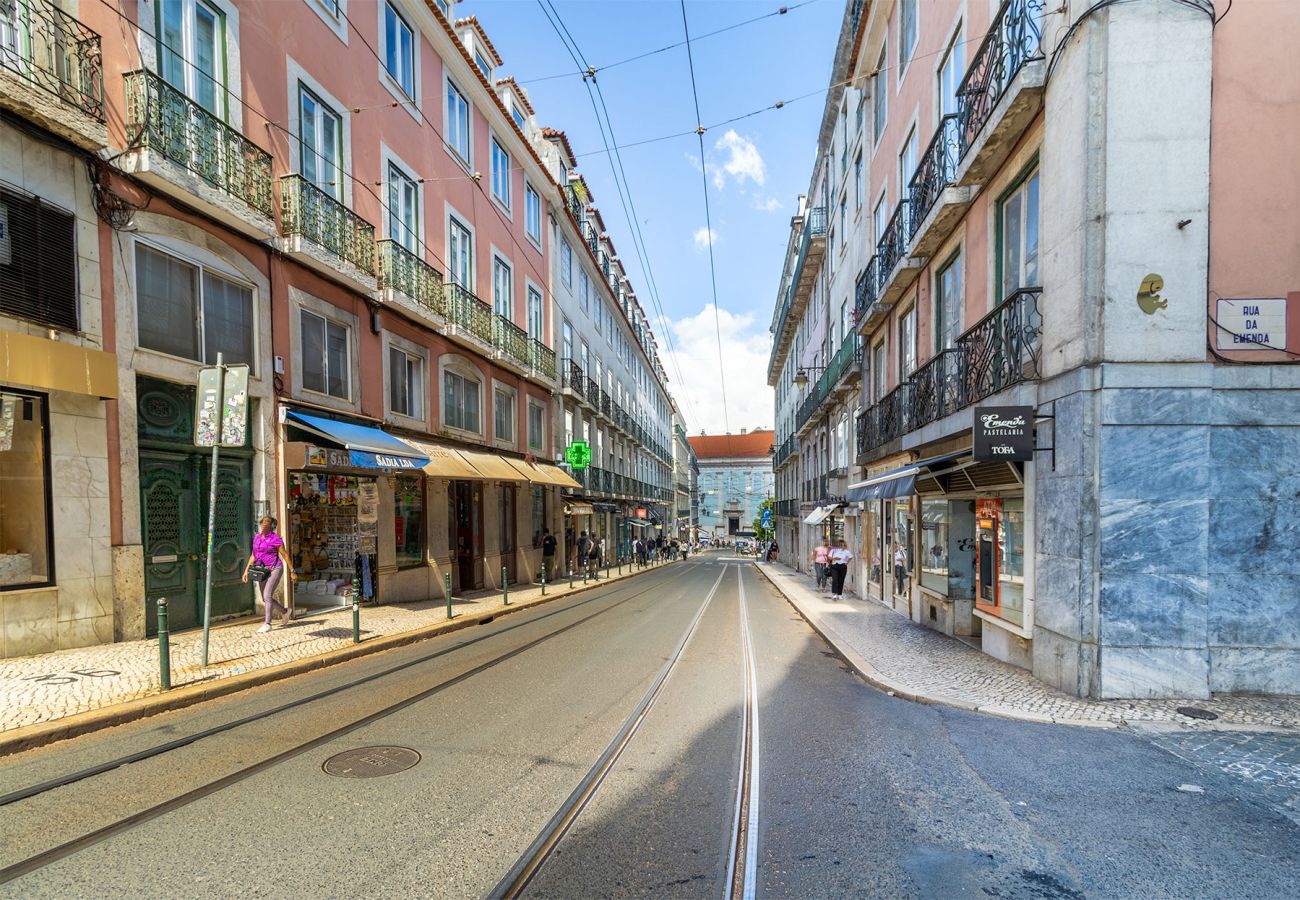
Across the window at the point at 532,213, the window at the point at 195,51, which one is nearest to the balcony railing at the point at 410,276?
the window at the point at 195,51

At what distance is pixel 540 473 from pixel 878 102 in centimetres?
1400

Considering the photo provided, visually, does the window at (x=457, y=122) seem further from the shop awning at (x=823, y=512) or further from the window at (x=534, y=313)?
the shop awning at (x=823, y=512)

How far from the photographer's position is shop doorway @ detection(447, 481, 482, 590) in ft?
55.9

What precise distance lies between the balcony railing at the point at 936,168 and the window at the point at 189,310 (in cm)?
1123

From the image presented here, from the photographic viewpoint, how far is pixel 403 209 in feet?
48.7

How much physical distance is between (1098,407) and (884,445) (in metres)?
7.66

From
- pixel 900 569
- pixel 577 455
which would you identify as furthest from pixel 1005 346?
pixel 577 455

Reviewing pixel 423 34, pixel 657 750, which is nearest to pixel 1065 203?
pixel 657 750

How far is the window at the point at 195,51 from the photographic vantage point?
29.8ft

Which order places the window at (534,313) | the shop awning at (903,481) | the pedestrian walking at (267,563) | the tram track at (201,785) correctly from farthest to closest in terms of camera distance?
the window at (534,313) → the shop awning at (903,481) → the pedestrian walking at (267,563) → the tram track at (201,785)

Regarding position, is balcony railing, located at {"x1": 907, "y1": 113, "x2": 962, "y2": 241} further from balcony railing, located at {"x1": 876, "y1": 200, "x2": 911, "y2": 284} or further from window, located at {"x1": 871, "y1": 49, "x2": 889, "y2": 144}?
window, located at {"x1": 871, "y1": 49, "x2": 889, "y2": 144}

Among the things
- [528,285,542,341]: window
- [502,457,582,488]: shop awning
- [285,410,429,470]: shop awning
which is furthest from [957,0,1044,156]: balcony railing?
[528,285,542,341]: window

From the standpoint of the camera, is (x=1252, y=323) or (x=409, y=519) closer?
(x=1252, y=323)

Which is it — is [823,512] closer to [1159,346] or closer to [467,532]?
[467,532]
